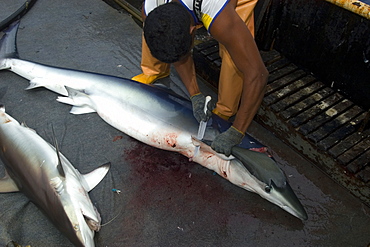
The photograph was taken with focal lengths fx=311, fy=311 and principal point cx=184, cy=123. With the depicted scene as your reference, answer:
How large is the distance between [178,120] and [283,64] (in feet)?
4.80

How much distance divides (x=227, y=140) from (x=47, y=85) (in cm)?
187

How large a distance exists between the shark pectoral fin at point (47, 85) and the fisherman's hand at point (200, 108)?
49.8 inches

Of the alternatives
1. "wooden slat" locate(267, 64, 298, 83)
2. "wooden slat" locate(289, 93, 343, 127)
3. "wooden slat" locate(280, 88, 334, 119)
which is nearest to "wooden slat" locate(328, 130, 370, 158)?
"wooden slat" locate(289, 93, 343, 127)

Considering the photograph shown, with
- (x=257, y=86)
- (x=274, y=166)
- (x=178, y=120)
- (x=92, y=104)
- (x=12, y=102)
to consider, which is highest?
(x=257, y=86)

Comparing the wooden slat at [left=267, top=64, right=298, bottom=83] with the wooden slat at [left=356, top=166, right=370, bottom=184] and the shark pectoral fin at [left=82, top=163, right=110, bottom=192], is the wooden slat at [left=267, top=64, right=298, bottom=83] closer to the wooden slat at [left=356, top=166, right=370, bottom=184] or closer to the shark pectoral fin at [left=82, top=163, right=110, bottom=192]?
the wooden slat at [left=356, top=166, right=370, bottom=184]

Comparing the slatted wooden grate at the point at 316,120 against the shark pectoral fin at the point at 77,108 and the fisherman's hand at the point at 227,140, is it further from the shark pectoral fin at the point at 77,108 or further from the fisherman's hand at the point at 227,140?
the shark pectoral fin at the point at 77,108

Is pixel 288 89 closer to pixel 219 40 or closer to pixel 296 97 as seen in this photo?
pixel 296 97

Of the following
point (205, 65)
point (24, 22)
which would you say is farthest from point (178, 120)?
point (24, 22)

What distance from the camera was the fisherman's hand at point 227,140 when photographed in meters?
2.15

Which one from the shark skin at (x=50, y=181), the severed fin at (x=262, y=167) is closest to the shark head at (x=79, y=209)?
the shark skin at (x=50, y=181)

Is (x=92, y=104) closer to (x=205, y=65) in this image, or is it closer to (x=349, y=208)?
(x=205, y=65)

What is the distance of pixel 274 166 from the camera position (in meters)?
2.03

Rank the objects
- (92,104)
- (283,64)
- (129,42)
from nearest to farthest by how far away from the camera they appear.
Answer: (92,104) → (283,64) → (129,42)

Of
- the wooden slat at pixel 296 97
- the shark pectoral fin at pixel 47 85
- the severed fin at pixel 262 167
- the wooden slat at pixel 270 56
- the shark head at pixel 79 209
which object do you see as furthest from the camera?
the wooden slat at pixel 270 56
